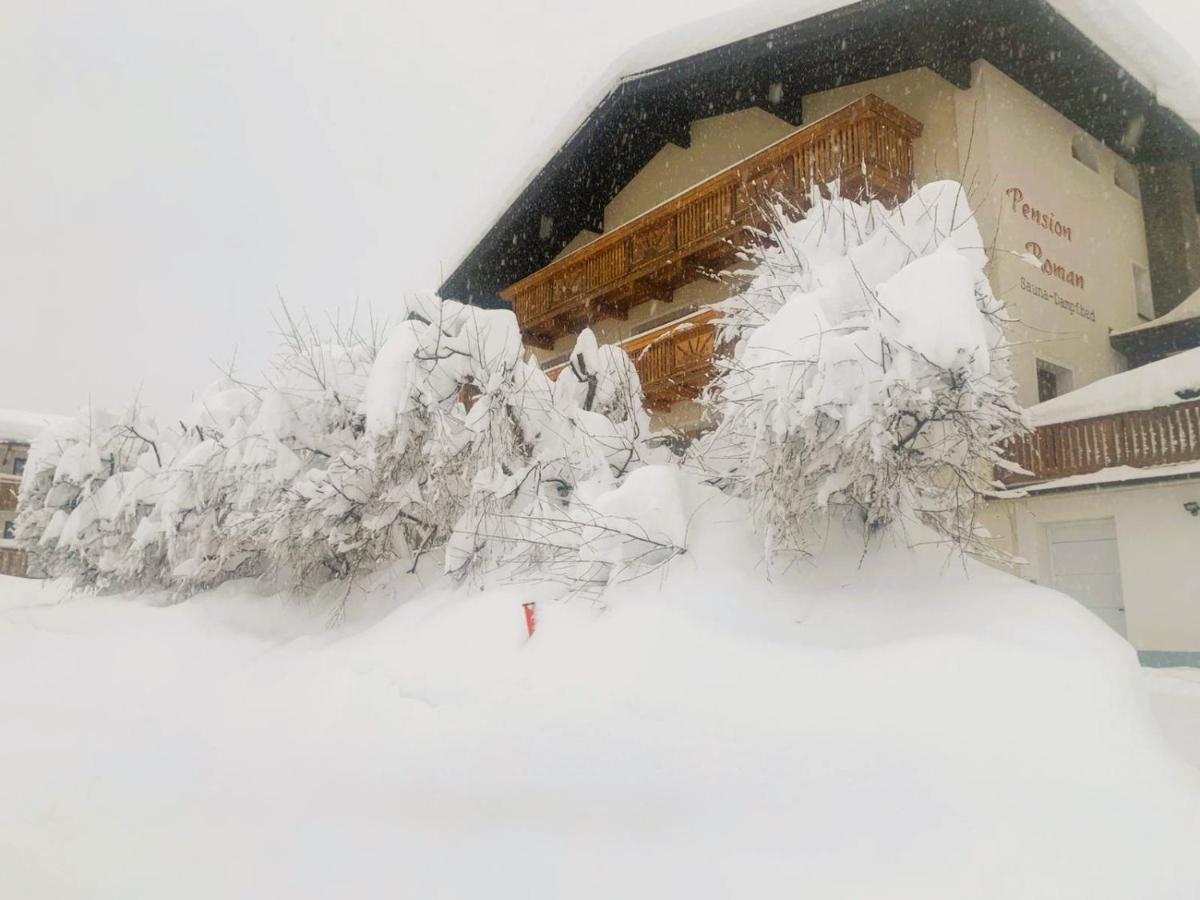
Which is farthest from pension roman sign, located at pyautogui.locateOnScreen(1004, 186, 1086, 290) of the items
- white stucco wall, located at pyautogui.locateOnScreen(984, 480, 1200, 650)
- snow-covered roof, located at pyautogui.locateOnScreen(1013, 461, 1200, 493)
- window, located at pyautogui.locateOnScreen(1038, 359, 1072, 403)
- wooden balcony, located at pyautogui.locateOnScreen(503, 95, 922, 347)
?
white stucco wall, located at pyautogui.locateOnScreen(984, 480, 1200, 650)

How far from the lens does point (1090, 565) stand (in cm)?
1112

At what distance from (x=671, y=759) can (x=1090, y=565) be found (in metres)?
9.62

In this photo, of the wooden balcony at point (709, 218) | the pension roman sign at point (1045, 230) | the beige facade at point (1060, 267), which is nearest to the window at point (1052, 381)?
the beige facade at point (1060, 267)

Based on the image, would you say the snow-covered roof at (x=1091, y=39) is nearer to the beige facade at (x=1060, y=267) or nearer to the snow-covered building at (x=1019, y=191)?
the snow-covered building at (x=1019, y=191)

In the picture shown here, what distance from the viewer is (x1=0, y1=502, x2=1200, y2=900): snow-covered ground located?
295 centimetres

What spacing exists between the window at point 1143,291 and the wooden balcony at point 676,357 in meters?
8.40

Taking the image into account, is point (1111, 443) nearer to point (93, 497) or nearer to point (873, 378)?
point (873, 378)

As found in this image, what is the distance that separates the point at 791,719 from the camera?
12.3ft

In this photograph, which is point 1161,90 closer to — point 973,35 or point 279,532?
point 973,35

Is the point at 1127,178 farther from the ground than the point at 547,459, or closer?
farther from the ground

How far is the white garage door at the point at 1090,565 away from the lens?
1092cm

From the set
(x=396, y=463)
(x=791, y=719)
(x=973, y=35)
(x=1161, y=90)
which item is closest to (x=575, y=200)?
(x=973, y=35)

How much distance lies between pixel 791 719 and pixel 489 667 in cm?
193

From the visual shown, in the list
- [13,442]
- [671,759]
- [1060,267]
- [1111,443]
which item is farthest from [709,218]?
[13,442]
